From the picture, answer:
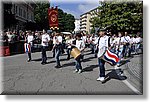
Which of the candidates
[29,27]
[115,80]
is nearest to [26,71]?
[115,80]

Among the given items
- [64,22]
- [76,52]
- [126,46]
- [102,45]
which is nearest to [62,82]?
A: [102,45]

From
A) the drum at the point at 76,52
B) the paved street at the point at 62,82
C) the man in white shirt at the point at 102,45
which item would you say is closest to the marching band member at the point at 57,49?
the paved street at the point at 62,82

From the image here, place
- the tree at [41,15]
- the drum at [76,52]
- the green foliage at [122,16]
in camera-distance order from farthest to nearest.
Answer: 1. the tree at [41,15]
2. the green foliage at [122,16]
3. the drum at [76,52]

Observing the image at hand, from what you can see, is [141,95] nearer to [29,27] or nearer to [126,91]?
[126,91]

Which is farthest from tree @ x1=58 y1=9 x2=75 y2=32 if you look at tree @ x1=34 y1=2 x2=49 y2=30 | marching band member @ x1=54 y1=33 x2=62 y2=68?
marching band member @ x1=54 y1=33 x2=62 y2=68

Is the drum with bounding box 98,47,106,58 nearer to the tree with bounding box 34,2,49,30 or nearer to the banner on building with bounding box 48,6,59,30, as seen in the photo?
the banner on building with bounding box 48,6,59,30

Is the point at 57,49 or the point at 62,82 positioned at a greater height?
the point at 57,49

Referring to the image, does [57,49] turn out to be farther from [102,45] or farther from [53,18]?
[53,18]

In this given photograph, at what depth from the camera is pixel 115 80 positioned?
8195mm

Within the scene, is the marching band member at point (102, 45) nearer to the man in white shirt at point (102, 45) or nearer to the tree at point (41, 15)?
the man in white shirt at point (102, 45)

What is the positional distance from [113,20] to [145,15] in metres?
26.5

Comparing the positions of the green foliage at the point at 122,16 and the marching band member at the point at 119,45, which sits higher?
the green foliage at the point at 122,16

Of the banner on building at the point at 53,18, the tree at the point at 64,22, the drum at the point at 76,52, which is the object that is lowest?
the drum at the point at 76,52

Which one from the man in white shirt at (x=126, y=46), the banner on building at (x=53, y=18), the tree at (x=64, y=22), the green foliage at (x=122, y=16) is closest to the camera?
the man in white shirt at (x=126, y=46)
